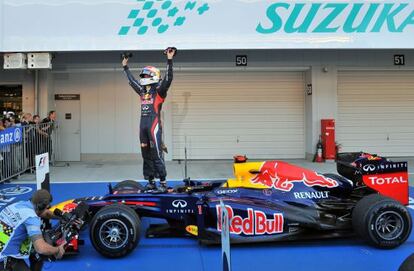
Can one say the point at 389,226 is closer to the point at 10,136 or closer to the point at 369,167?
the point at 369,167

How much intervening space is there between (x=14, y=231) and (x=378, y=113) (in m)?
13.9

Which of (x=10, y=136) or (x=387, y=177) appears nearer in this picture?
(x=387, y=177)

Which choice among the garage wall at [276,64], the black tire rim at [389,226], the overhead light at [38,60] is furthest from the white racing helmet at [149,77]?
the garage wall at [276,64]

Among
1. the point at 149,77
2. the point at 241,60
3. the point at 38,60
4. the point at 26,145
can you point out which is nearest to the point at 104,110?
the point at 38,60

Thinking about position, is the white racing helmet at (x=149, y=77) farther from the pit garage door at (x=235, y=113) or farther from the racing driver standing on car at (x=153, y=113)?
the pit garage door at (x=235, y=113)

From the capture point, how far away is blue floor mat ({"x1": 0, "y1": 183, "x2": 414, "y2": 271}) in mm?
5043

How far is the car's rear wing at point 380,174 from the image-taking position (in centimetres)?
629

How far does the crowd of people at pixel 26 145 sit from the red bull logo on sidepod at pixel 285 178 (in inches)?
264

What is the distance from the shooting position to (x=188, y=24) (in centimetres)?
Answer: 1237

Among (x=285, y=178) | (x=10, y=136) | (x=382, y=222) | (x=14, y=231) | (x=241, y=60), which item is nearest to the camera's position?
(x=14, y=231)

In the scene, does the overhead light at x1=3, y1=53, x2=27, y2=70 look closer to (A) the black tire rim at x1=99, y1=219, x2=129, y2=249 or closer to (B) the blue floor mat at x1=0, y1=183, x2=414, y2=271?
(B) the blue floor mat at x1=0, y1=183, x2=414, y2=271

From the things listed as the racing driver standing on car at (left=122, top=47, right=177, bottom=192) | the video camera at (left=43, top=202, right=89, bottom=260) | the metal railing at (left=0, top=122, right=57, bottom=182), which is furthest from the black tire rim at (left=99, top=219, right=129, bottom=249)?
the metal railing at (left=0, top=122, right=57, bottom=182)

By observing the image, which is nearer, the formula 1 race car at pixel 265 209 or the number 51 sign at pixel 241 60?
the formula 1 race car at pixel 265 209

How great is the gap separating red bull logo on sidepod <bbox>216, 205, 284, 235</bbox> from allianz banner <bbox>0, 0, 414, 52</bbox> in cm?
759
